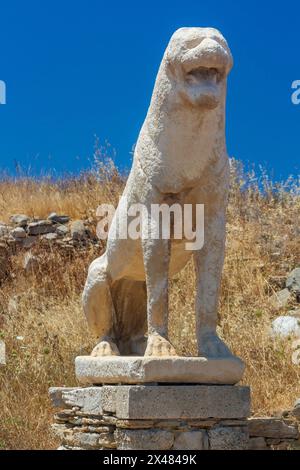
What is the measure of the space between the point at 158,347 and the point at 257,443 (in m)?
1.21

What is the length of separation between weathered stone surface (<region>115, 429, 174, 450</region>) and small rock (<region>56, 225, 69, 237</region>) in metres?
→ 7.21

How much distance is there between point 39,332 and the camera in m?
9.16

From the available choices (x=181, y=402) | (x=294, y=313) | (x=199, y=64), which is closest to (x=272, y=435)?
(x=181, y=402)

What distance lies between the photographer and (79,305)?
983 cm

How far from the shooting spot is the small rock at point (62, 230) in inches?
465

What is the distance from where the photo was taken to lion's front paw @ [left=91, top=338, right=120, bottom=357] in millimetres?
5387

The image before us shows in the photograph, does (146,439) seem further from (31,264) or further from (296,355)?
(31,264)

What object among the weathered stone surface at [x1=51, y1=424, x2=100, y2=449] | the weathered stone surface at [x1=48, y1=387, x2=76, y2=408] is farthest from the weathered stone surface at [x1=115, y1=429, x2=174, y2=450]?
the weathered stone surface at [x1=48, y1=387, x2=76, y2=408]

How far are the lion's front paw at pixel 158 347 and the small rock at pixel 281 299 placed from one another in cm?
480

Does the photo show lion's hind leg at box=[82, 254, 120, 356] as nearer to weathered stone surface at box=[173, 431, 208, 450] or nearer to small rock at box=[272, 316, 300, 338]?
weathered stone surface at box=[173, 431, 208, 450]

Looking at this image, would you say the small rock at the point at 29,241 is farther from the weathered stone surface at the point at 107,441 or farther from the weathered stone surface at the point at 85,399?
the weathered stone surface at the point at 107,441
